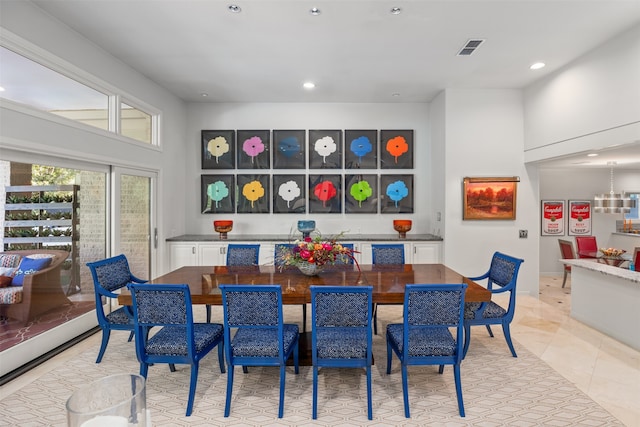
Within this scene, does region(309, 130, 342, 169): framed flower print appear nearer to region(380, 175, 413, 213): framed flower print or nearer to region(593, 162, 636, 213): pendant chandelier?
region(380, 175, 413, 213): framed flower print

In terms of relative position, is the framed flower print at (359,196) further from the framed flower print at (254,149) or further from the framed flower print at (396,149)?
the framed flower print at (254,149)

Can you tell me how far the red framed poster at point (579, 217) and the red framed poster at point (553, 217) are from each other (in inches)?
7.2

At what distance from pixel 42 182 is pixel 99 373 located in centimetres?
185

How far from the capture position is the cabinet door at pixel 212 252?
527 centimetres

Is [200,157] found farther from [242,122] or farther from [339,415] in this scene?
[339,415]

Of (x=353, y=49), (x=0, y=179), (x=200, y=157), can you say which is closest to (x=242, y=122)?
(x=200, y=157)

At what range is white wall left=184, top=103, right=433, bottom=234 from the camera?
581 centimetres

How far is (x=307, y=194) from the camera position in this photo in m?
5.80

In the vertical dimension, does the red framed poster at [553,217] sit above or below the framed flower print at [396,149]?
below

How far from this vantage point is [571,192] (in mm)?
6695

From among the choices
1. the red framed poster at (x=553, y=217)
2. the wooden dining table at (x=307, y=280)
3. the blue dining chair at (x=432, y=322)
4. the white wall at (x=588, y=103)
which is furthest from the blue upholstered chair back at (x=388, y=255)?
the red framed poster at (x=553, y=217)

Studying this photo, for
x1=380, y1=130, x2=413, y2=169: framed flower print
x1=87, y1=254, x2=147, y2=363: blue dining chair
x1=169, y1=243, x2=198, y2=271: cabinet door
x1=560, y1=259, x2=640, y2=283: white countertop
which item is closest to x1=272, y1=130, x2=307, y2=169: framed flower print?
x1=380, y1=130, x2=413, y2=169: framed flower print

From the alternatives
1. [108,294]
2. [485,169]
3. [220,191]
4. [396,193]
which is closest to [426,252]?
[396,193]

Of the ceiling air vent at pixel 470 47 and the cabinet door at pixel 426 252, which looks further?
the cabinet door at pixel 426 252
